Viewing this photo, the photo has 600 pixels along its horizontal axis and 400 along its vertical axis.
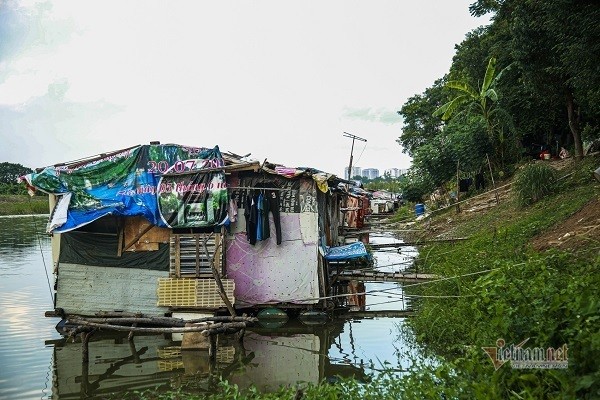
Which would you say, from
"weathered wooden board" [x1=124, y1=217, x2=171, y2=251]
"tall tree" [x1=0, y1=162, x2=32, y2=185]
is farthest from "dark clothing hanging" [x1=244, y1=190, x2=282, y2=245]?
"tall tree" [x1=0, y1=162, x2=32, y2=185]

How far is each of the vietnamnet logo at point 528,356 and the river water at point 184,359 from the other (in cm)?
318

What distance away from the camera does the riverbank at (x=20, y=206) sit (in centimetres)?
5206

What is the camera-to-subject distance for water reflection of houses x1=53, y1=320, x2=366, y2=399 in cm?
779

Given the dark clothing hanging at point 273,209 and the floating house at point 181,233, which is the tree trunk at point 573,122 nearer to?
the floating house at point 181,233

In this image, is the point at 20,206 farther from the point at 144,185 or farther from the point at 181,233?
the point at 181,233

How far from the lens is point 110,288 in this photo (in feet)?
36.3

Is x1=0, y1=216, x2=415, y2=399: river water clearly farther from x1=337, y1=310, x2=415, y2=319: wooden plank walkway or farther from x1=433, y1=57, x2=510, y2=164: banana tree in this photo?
x1=433, y1=57, x2=510, y2=164: banana tree

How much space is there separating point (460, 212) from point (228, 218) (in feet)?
44.7

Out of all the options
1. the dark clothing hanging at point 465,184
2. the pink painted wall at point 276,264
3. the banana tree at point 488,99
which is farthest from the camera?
the dark clothing hanging at point 465,184

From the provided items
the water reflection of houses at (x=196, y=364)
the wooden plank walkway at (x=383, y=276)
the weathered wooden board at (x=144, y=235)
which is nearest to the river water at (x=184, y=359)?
the water reflection of houses at (x=196, y=364)

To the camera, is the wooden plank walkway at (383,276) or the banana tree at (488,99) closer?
the wooden plank walkway at (383,276)

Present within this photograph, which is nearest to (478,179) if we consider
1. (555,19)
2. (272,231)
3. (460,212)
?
(460,212)

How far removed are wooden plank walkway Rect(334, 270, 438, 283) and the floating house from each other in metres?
1.02

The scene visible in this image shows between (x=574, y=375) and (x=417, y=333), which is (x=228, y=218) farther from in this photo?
(x=574, y=375)
